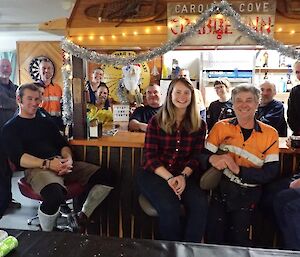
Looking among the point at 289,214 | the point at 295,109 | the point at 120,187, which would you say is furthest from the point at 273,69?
the point at 289,214

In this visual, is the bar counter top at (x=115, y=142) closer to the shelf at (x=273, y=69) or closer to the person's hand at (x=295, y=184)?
the person's hand at (x=295, y=184)

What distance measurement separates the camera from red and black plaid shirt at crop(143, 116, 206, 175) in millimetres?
2502

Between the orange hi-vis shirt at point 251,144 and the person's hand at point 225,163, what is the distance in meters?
0.08

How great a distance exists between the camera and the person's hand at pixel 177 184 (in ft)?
7.71

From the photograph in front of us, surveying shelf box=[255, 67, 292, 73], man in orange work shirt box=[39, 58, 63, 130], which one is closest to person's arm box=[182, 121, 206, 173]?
man in orange work shirt box=[39, 58, 63, 130]

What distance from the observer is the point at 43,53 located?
25.9 feet

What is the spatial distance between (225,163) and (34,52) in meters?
6.69

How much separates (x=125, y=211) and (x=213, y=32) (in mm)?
1624

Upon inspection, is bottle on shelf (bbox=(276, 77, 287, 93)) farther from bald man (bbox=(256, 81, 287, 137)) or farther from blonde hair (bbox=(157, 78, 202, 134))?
blonde hair (bbox=(157, 78, 202, 134))

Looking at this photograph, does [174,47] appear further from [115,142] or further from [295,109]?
[295,109]

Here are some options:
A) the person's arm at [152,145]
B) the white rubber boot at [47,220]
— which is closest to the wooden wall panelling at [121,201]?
the person's arm at [152,145]

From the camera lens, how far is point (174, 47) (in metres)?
2.75

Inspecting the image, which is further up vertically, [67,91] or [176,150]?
[67,91]

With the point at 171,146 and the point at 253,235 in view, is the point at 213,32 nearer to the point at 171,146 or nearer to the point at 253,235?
the point at 171,146
